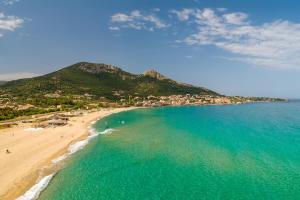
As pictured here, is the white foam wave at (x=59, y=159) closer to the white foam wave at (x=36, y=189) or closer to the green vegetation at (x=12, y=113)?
the white foam wave at (x=36, y=189)

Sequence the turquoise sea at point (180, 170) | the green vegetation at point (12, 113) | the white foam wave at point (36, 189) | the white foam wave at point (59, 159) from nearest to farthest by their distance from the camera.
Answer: the white foam wave at point (36, 189) → the turquoise sea at point (180, 170) → the white foam wave at point (59, 159) → the green vegetation at point (12, 113)

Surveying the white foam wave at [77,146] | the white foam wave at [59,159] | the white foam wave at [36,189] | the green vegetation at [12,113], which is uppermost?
the green vegetation at [12,113]

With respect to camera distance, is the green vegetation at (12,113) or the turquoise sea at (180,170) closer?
the turquoise sea at (180,170)

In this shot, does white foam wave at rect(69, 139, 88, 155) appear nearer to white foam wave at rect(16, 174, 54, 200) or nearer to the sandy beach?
the sandy beach

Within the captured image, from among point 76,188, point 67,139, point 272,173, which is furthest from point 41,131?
point 272,173

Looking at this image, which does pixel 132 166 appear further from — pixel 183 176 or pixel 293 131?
pixel 293 131

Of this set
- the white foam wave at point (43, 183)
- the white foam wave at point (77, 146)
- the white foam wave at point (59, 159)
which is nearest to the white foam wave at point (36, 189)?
the white foam wave at point (43, 183)

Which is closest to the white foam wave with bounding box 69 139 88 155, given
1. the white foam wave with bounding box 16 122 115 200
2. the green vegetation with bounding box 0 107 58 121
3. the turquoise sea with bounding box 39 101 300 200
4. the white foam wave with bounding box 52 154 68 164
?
the white foam wave with bounding box 16 122 115 200
